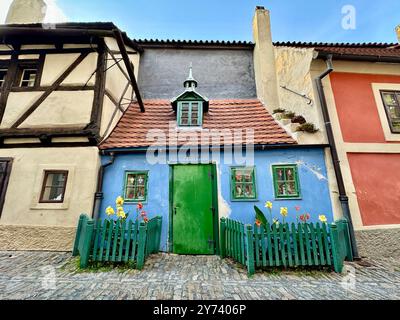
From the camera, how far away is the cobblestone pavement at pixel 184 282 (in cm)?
316

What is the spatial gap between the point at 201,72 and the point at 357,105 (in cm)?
632

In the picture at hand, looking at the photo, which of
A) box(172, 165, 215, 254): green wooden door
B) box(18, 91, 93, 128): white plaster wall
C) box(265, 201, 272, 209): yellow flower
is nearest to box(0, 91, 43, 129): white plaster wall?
→ box(18, 91, 93, 128): white plaster wall

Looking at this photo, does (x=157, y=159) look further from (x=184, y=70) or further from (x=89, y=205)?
(x=184, y=70)

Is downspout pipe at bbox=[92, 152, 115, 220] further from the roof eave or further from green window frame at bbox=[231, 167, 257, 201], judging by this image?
the roof eave

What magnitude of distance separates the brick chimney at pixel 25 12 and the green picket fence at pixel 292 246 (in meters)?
11.3

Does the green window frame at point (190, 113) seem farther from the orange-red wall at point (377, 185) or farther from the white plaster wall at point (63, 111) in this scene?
the orange-red wall at point (377, 185)

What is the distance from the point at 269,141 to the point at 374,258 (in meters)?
4.00

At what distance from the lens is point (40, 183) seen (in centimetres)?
558

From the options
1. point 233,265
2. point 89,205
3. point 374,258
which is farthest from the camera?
point 89,205

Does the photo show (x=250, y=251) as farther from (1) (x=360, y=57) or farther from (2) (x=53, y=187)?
(1) (x=360, y=57)

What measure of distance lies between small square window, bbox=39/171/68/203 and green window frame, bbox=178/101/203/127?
157 inches

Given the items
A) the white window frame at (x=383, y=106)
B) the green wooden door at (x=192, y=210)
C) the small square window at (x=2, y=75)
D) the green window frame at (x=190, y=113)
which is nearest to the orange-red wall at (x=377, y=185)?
the white window frame at (x=383, y=106)

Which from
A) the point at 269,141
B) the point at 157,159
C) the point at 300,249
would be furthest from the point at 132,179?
the point at 300,249

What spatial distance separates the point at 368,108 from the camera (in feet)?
20.3
